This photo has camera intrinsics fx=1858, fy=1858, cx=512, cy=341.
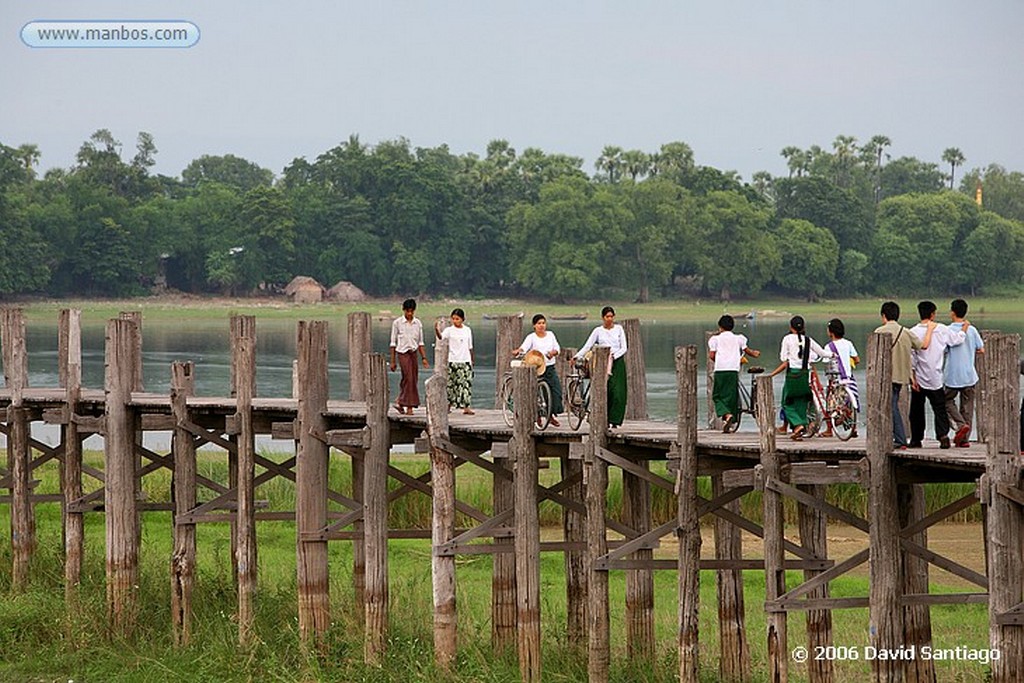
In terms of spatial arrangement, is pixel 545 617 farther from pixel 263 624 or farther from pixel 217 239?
pixel 217 239

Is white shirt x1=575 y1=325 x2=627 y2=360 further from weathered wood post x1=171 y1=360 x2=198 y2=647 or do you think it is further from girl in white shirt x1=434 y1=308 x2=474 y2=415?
weathered wood post x1=171 y1=360 x2=198 y2=647

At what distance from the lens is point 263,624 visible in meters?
21.6

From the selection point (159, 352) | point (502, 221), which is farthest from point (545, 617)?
point (502, 221)

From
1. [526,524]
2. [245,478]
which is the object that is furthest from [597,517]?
[245,478]

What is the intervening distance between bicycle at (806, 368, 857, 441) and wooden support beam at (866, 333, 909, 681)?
1181 mm

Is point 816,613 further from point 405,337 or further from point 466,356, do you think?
point 405,337

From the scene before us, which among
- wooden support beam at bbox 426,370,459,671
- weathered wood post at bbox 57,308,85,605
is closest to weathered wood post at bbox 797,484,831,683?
wooden support beam at bbox 426,370,459,671

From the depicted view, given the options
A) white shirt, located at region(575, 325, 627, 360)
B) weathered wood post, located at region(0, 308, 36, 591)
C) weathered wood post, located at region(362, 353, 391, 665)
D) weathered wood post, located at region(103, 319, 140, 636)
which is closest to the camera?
white shirt, located at region(575, 325, 627, 360)

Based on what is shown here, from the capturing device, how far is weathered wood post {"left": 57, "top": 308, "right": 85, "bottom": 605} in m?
23.8

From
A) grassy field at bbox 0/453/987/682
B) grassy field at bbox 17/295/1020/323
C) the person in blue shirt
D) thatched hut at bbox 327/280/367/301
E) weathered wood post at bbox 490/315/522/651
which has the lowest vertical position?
grassy field at bbox 0/453/987/682

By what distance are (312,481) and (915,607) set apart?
7.14 meters

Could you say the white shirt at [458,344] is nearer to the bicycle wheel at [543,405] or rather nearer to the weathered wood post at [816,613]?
the bicycle wheel at [543,405]

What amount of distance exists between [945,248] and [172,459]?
89202 mm

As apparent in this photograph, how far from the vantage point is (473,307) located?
100062 mm
